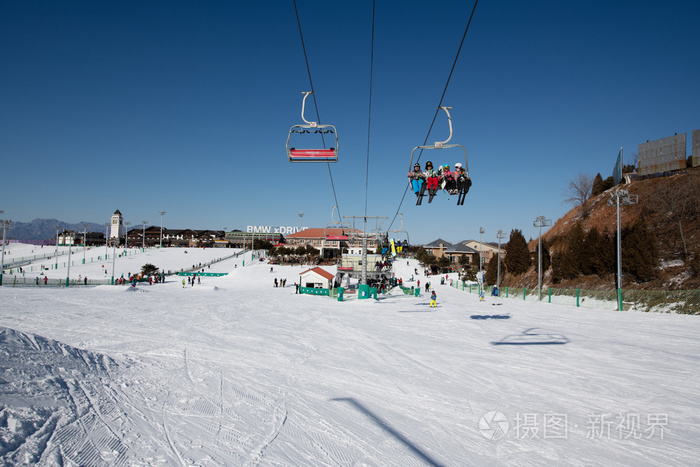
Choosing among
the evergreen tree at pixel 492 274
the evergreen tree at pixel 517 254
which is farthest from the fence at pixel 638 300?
the evergreen tree at pixel 492 274

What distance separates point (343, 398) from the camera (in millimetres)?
6371

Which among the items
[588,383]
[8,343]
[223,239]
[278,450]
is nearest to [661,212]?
[588,383]

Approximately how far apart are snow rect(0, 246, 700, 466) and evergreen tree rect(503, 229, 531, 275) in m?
32.6

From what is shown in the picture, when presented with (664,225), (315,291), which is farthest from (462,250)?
(315,291)

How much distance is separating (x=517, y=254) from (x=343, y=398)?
4323cm

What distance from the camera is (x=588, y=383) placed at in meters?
7.29

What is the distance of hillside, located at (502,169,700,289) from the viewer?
89.0ft

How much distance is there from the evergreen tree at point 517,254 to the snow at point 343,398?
107ft

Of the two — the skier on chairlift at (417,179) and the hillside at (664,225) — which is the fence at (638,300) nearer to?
the hillside at (664,225)

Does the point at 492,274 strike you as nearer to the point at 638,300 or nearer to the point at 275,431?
the point at 638,300

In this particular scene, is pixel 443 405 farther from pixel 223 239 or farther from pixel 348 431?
pixel 223 239

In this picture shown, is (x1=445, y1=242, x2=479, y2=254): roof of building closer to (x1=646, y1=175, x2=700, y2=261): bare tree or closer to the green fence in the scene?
A: (x1=646, y1=175, x2=700, y2=261): bare tree

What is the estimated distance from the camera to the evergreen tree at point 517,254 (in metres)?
43.9

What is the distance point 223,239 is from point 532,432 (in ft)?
433
